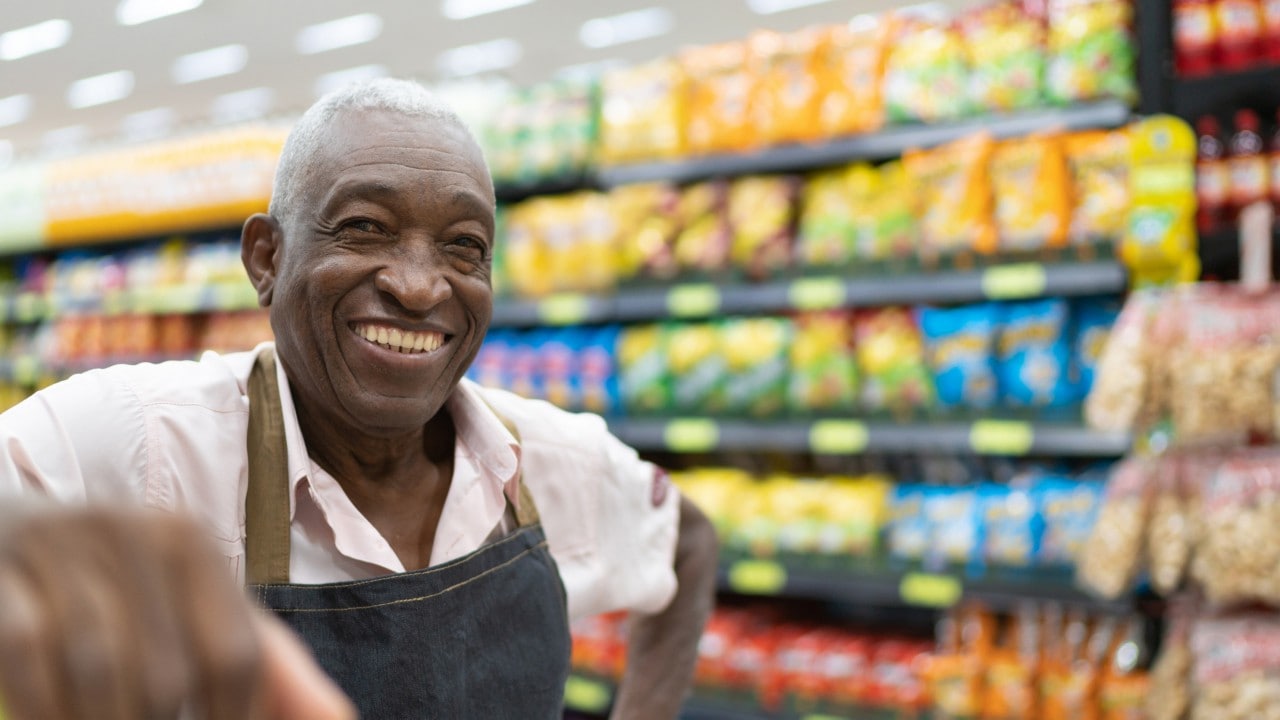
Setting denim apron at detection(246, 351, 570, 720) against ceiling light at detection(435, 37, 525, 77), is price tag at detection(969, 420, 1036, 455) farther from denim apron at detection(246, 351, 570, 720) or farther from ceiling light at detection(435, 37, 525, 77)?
ceiling light at detection(435, 37, 525, 77)

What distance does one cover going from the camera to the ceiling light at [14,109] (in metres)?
13.0

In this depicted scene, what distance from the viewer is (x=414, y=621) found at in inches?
45.1

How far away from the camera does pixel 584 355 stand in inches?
148

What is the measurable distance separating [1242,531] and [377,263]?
1.84 m

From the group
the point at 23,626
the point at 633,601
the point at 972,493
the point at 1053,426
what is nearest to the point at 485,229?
the point at 633,601

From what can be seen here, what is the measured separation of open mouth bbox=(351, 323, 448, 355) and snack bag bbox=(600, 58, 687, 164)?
8.03 ft

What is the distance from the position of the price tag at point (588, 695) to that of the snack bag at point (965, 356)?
4.61ft

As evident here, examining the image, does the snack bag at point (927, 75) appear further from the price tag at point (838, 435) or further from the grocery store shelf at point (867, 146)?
the price tag at point (838, 435)

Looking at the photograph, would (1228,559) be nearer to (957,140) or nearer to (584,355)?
(957,140)

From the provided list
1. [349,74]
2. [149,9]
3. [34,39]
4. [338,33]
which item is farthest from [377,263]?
[349,74]

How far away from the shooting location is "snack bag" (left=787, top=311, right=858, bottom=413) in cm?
329

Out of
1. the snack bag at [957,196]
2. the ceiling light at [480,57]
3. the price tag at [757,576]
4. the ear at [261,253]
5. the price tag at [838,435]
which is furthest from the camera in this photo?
the ceiling light at [480,57]

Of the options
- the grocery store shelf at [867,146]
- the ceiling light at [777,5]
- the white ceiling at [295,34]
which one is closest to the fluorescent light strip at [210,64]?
the white ceiling at [295,34]

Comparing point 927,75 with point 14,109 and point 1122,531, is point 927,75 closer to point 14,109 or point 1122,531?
point 1122,531
